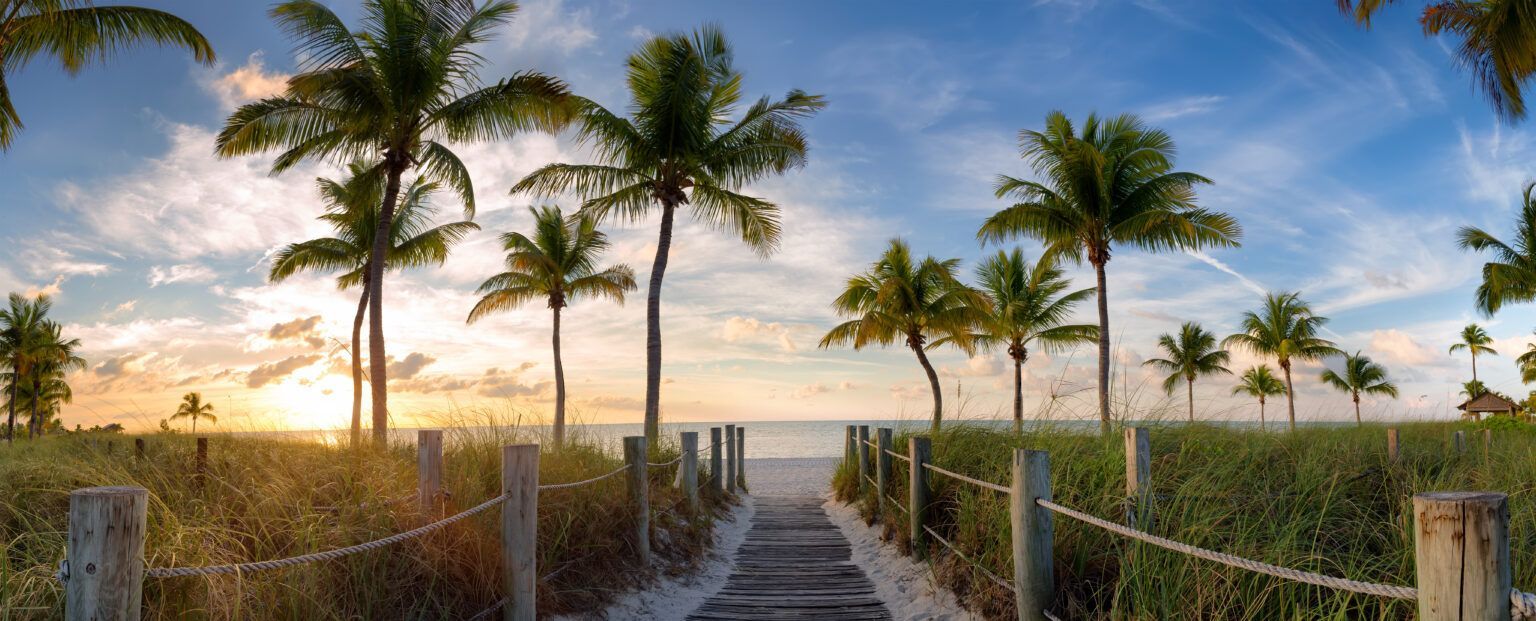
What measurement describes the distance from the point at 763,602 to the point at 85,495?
4.92 metres

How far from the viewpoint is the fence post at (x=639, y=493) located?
6.91 m

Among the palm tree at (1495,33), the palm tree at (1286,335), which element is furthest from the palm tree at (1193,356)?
the palm tree at (1495,33)

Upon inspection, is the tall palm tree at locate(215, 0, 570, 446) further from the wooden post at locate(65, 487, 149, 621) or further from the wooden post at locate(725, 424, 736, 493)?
the wooden post at locate(65, 487, 149, 621)

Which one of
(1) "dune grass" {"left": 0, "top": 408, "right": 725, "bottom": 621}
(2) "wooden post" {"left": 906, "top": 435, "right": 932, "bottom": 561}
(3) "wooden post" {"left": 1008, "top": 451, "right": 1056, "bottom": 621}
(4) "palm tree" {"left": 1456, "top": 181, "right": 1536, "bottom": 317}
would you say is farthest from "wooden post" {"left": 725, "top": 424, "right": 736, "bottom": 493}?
(4) "palm tree" {"left": 1456, "top": 181, "right": 1536, "bottom": 317}

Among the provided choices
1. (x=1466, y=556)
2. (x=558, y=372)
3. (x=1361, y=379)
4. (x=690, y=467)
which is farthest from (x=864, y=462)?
(x=1361, y=379)

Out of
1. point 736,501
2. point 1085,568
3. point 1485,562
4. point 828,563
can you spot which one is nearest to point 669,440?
point 736,501

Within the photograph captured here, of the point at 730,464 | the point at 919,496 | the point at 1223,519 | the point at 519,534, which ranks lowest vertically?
the point at 730,464

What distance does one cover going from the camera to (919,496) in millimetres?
7215

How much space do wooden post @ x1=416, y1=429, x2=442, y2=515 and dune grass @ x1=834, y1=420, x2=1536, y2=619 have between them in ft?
11.6

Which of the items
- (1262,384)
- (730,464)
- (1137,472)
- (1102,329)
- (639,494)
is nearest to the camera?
(1137,472)

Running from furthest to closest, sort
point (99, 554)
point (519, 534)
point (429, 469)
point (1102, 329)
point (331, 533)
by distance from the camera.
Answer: point (1102, 329)
point (429, 469)
point (519, 534)
point (331, 533)
point (99, 554)

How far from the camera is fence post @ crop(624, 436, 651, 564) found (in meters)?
6.91

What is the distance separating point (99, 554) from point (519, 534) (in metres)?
2.44

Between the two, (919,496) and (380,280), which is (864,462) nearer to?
(919,496)
